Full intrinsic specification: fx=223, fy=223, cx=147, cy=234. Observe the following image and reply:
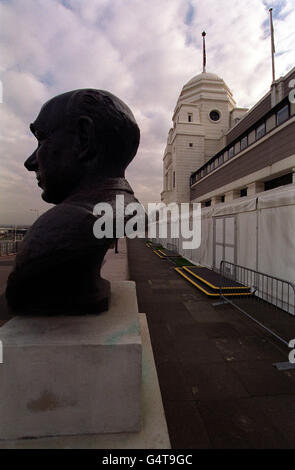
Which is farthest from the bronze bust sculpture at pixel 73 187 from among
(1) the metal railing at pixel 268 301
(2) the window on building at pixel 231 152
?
(2) the window on building at pixel 231 152

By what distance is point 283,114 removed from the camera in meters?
12.5

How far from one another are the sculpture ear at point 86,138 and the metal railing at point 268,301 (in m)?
3.96

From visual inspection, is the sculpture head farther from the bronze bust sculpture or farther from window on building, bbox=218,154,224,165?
window on building, bbox=218,154,224,165

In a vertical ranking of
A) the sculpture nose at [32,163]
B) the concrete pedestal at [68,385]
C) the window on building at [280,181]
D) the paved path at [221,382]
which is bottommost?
the paved path at [221,382]

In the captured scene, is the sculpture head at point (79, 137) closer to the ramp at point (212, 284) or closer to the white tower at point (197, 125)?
the ramp at point (212, 284)

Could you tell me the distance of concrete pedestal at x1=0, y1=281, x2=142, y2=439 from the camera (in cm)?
149

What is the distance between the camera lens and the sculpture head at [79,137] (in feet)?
6.40

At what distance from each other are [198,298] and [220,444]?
14.8 feet

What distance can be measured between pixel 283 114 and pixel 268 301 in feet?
38.3

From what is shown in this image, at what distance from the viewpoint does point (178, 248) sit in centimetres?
1602

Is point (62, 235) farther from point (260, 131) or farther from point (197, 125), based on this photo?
point (197, 125)

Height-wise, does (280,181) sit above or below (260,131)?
below

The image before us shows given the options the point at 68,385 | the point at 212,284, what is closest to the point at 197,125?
the point at 212,284
